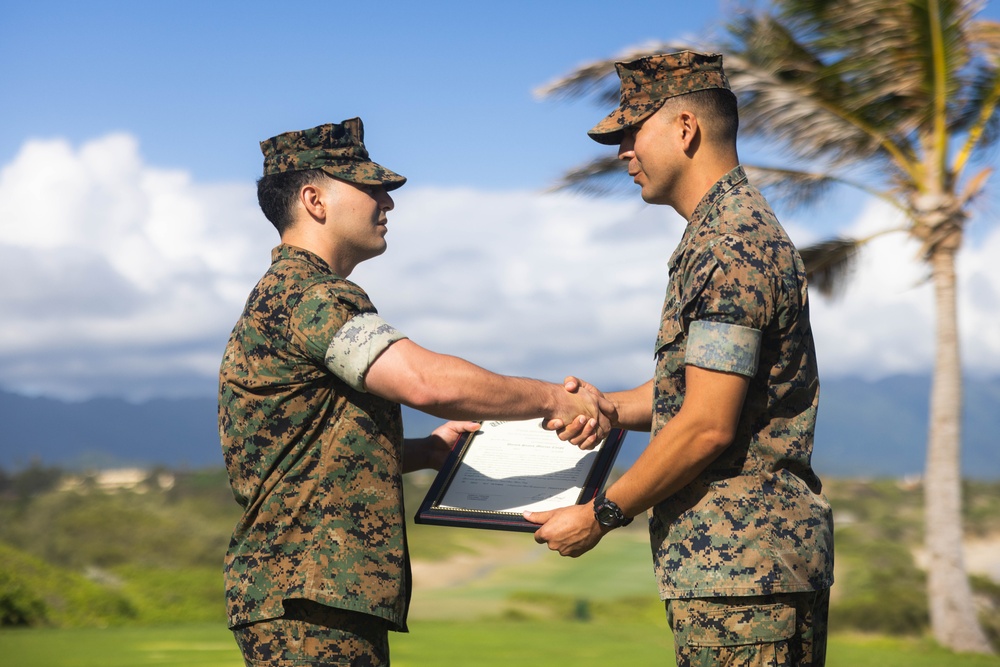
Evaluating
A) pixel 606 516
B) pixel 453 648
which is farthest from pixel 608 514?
pixel 453 648

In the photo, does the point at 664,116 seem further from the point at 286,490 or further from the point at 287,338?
the point at 286,490

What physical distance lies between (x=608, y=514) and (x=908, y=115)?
38.2 feet

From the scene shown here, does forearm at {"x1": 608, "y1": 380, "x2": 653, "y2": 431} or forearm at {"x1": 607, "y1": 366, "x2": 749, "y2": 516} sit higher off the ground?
forearm at {"x1": 608, "y1": 380, "x2": 653, "y2": 431}

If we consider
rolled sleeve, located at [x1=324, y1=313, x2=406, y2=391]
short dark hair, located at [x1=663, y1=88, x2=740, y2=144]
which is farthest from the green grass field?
short dark hair, located at [x1=663, y1=88, x2=740, y2=144]

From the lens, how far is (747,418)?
2.91 m

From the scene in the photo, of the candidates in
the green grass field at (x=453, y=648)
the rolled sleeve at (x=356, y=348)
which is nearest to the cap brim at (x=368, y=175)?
the rolled sleeve at (x=356, y=348)

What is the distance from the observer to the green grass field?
9086mm

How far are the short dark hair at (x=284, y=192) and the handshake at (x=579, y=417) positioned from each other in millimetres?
1151

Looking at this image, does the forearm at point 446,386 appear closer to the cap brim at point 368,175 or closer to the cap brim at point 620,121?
the cap brim at point 368,175

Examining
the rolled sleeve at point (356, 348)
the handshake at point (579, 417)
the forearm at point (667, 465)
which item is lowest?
the forearm at point (667, 465)

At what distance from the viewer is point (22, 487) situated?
30.7 meters

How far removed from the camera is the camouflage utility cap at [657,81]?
3.14 m

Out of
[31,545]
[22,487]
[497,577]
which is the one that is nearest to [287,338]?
[497,577]

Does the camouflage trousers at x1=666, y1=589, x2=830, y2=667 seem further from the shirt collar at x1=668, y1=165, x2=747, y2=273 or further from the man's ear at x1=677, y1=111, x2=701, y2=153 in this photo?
the man's ear at x1=677, y1=111, x2=701, y2=153
